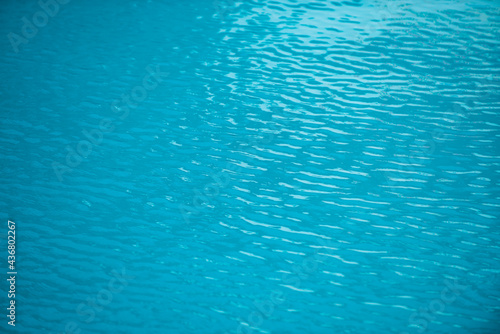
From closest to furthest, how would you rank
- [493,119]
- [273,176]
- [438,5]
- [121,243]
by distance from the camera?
[121,243] → [273,176] → [493,119] → [438,5]

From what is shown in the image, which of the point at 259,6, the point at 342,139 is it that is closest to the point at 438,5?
the point at 259,6

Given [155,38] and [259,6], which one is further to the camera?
[259,6]

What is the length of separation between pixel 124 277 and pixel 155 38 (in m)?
4.73

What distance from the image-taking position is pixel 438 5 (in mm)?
8867

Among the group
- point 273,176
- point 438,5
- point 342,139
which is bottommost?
point 273,176

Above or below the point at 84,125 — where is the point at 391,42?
above

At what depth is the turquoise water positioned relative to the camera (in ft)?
11.2

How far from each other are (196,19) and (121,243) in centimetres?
526

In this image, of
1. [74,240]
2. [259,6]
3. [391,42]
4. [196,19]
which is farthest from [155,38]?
[74,240]

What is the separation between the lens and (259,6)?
8930 millimetres

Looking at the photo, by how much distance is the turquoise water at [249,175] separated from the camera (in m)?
3.43

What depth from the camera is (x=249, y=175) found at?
4.70 metres

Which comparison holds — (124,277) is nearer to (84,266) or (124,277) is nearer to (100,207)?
(84,266)

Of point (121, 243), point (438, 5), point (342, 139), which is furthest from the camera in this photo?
point (438, 5)
